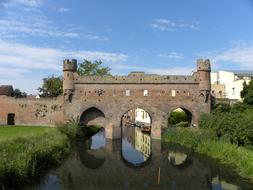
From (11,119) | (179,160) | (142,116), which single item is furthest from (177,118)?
(11,119)

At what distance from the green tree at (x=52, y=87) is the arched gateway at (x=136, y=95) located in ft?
95.0

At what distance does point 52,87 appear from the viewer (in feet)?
250

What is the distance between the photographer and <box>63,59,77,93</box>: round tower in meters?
46.4

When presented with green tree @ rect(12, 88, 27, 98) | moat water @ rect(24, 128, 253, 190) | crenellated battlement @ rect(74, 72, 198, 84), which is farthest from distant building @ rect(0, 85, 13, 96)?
moat water @ rect(24, 128, 253, 190)

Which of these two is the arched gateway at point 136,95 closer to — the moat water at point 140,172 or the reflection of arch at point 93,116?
the reflection of arch at point 93,116

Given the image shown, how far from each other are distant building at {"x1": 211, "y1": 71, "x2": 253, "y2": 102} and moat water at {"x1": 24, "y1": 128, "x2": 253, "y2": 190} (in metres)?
30.4

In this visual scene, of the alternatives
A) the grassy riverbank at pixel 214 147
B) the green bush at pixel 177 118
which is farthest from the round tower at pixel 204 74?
the green bush at pixel 177 118

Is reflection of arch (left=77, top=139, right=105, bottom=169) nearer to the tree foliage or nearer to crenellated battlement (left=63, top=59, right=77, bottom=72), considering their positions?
crenellated battlement (left=63, top=59, right=77, bottom=72)

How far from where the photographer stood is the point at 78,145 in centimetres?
4016

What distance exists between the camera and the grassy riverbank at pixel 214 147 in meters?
25.1

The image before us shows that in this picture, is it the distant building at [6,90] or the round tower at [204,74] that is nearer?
the round tower at [204,74]

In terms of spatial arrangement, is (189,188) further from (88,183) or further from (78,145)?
(78,145)

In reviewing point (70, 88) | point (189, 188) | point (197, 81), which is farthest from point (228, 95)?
point (189, 188)

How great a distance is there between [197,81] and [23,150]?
90.0 ft
